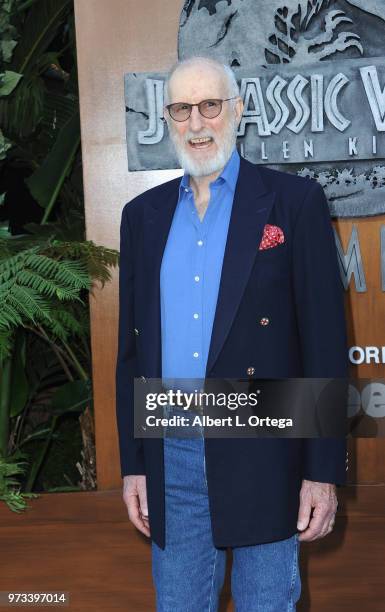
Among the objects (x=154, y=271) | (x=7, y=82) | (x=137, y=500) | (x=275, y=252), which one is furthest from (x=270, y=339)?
(x=7, y=82)

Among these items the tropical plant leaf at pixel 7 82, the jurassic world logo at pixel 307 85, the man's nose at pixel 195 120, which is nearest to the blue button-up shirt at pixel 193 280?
the man's nose at pixel 195 120

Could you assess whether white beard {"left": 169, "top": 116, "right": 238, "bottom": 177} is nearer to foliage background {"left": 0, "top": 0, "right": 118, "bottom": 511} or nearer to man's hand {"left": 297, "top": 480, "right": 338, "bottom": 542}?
man's hand {"left": 297, "top": 480, "right": 338, "bottom": 542}

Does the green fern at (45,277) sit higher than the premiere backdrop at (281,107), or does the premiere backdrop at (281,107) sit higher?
the premiere backdrop at (281,107)

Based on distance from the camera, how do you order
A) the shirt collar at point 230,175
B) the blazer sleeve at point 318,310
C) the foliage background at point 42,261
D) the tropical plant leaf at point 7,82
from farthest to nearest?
the tropical plant leaf at point 7,82 < the foliage background at point 42,261 < the shirt collar at point 230,175 < the blazer sleeve at point 318,310

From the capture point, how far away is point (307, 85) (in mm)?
2910

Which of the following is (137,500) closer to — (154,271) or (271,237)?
(154,271)

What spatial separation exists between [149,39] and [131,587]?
6.36ft

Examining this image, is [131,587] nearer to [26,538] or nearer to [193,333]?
[26,538]

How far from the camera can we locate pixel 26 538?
3055 mm

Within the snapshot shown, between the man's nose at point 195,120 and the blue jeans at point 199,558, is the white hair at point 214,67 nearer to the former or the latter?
the man's nose at point 195,120

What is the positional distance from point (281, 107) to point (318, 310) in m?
1.38

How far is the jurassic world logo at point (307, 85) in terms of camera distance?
2.89 m

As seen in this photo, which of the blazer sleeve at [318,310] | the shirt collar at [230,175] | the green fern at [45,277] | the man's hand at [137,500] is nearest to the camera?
the blazer sleeve at [318,310]

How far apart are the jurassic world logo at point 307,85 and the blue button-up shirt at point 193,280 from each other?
1.12 meters
